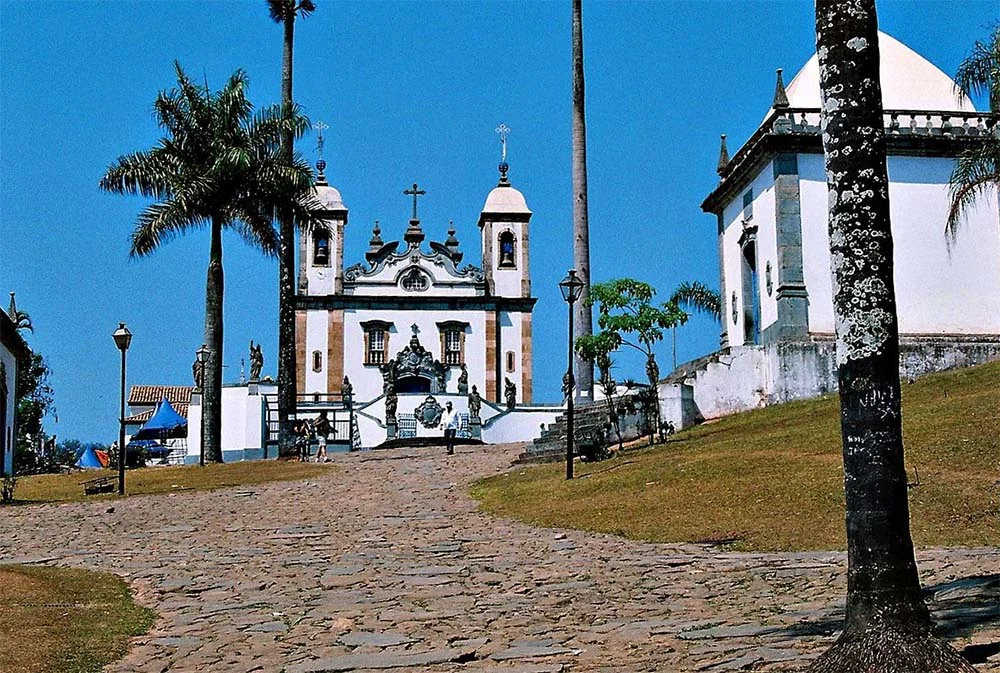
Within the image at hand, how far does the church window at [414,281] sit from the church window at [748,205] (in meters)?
29.5

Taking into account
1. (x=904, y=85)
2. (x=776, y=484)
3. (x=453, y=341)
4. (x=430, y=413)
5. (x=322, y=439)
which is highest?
(x=904, y=85)

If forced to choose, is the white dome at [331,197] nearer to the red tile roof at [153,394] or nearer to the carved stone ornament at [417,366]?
the carved stone ornament at [417,366]

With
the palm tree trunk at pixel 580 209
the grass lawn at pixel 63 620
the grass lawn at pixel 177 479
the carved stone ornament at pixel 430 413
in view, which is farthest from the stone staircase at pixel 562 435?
the carved stone ornament at pixel 430 413

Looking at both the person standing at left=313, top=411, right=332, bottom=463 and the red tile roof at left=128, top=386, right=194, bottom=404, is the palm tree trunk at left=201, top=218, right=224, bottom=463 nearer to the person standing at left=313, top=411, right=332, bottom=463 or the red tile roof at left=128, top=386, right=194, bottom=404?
the person standing at left=313, top=411, right=332, bottom=463

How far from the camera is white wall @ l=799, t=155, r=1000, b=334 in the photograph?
2630 centimetres

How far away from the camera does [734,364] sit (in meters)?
25.8

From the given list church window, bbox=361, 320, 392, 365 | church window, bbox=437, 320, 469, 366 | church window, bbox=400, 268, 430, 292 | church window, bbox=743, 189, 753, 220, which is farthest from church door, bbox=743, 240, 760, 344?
church window, bbox=400, 268, 430, 292

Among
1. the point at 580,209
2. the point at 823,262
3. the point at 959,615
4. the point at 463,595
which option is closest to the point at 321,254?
the point at 580,209

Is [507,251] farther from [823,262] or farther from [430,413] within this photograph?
[823,262]

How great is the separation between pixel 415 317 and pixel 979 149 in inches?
1458

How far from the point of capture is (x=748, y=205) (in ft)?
93.4

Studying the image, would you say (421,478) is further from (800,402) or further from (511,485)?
(800,402)

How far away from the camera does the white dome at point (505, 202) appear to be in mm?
58875

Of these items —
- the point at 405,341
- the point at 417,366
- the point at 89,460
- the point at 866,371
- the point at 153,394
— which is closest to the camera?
the point at 866,371
